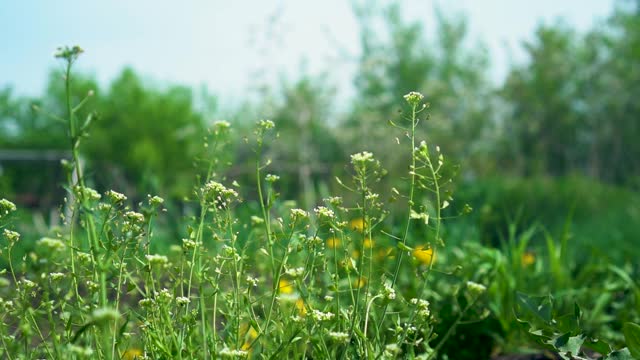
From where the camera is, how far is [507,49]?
25.5 meters

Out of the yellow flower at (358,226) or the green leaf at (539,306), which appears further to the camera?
the green leaf at (539,306)

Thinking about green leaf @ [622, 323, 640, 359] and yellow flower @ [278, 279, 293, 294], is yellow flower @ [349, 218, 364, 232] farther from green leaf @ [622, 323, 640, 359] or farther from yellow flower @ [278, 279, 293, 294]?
green leaf @ [622, 323, 640, 359]

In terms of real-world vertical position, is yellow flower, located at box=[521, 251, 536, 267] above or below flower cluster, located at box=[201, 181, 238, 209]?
below

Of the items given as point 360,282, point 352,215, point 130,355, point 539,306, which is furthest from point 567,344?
point 130,355

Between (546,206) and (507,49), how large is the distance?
15230 mm

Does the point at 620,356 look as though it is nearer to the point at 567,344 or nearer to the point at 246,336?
the point at 567,344

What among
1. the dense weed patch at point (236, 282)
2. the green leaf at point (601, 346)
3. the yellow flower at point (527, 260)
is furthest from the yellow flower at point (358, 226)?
the yellow flower at point (527, 260)

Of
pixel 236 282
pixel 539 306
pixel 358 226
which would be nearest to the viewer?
pixel 236 282

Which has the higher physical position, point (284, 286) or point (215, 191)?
point (215, 191)

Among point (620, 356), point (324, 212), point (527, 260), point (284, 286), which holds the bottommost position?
point (527, 260)

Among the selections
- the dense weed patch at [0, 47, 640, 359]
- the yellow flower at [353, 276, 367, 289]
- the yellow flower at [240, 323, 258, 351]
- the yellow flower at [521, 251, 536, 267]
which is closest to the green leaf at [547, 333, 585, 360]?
the dense weed patch at [0, 47, 640, 359]

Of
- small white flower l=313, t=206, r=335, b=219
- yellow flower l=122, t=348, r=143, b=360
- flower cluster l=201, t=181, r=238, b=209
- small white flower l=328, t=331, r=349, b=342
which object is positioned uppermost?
flower cluster l=201, t=181, r=238, b=209

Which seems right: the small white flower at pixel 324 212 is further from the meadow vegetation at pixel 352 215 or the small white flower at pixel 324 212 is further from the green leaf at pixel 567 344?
the green leaf at pixel 567 344

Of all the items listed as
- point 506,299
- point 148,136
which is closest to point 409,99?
point 506,299
